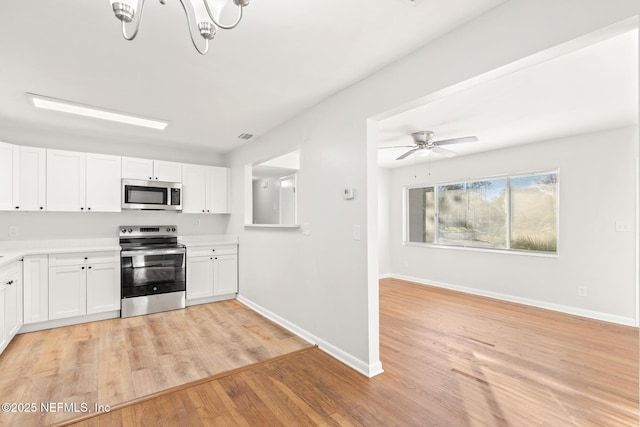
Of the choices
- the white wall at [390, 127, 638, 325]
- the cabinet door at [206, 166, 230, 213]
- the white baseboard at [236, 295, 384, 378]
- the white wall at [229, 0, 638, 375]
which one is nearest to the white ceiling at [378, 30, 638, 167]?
the white wall at [390, 127, 638, 325]

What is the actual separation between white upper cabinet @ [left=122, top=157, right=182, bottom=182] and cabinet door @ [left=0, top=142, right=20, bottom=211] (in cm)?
108

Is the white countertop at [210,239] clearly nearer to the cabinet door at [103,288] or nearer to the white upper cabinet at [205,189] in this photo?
the white upper cabinet at [205,189]

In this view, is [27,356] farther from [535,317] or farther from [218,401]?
[535,317]

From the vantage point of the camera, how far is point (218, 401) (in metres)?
2.14

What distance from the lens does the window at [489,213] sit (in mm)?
4523

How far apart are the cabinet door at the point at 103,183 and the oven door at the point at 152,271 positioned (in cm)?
73

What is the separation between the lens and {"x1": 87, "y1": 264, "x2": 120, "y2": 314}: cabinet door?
12.5ft

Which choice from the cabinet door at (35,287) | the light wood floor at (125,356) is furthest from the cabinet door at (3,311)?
the cabinet door at (35,287)

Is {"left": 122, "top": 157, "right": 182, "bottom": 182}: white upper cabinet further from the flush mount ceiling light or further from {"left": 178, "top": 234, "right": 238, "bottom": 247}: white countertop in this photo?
{"left": 178, "top": 234, "right": 238, "bottom": 247}: white countertop

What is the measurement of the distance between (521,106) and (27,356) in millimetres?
5376

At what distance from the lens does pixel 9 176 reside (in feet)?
11.6

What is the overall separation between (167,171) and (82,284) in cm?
186

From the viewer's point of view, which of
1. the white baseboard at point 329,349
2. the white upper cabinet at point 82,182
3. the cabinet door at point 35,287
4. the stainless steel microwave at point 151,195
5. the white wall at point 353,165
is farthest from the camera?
the stainless steel microwave at point 151,195

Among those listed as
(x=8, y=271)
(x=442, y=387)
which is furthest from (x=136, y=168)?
(x=442, y=387)
